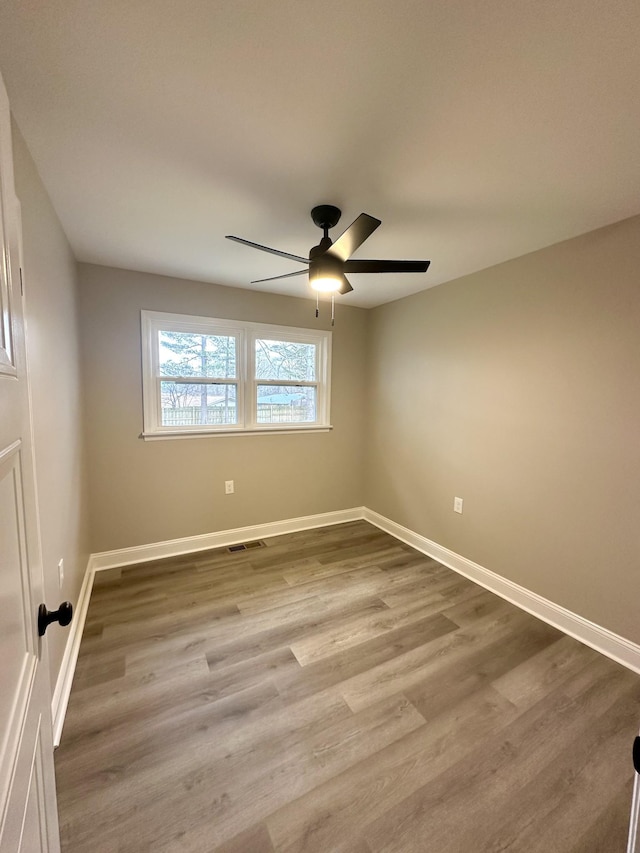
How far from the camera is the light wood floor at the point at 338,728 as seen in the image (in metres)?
1.17

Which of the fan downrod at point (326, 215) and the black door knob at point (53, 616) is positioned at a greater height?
the fan downrod at point (326, 215)

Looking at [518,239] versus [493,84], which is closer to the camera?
[493,84]

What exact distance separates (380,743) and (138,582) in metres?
1.97

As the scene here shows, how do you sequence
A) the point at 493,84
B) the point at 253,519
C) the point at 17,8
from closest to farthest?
the point at 17,8 → the point at 493,84 → the point at 253,519

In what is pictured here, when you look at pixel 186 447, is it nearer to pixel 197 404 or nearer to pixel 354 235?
pixel 197 404

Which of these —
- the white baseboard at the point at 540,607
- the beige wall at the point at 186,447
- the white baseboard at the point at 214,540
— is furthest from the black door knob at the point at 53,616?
the white baseboard at the point at 540,607

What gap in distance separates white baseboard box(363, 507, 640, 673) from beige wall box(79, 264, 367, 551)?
45.8 inches

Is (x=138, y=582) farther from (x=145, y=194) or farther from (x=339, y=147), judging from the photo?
(x=339, y=147)

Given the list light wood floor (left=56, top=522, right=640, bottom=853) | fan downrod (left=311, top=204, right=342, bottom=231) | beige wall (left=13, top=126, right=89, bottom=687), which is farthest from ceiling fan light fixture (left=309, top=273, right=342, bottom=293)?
light wood floor (left=56, top=522, right=640, bottom=853)

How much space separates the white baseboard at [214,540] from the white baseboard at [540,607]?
0.81 meters

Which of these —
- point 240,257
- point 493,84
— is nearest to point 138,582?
point 240,257

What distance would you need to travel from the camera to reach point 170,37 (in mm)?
962

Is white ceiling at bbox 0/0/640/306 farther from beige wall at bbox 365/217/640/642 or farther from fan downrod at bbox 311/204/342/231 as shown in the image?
beige wall at bbox 365/217/640/642

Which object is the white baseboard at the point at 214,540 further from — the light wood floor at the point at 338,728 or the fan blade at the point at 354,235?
the fan blade at the point at 354,235
